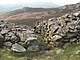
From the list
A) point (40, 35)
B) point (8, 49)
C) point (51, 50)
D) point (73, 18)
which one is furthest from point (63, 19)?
point (8, 49)

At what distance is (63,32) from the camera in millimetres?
32469

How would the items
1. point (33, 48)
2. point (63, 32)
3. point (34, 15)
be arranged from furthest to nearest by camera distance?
point (34, 15)
point (63, 32)
point (33, 48)

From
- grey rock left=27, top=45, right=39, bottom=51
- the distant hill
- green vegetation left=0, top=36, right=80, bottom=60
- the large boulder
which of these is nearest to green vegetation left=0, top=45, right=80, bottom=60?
green vegetation left=0, top=36, right=80, bottom=60

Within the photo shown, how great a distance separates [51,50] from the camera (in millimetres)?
30516

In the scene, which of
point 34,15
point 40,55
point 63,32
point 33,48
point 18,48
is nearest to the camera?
point 40,55

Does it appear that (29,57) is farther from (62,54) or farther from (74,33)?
(74,33)

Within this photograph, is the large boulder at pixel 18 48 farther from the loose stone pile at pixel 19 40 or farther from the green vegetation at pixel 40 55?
the green vegetation at pixel 40 55

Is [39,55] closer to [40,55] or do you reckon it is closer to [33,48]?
[40,55]

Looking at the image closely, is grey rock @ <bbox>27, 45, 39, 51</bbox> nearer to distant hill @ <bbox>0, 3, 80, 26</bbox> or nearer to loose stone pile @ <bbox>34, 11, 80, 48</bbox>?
loose stone pile @ <bbox>34, 11, 80, 48</bbox>


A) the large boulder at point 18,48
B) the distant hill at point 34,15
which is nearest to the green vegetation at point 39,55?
the large boulder at point 18,48

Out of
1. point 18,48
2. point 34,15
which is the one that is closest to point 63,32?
point 18,48

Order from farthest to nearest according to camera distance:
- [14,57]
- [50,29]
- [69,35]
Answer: [50,29], [69,35], [14,57]

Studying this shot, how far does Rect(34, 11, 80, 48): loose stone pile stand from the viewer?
103 feet

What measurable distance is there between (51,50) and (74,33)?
4316 mm
